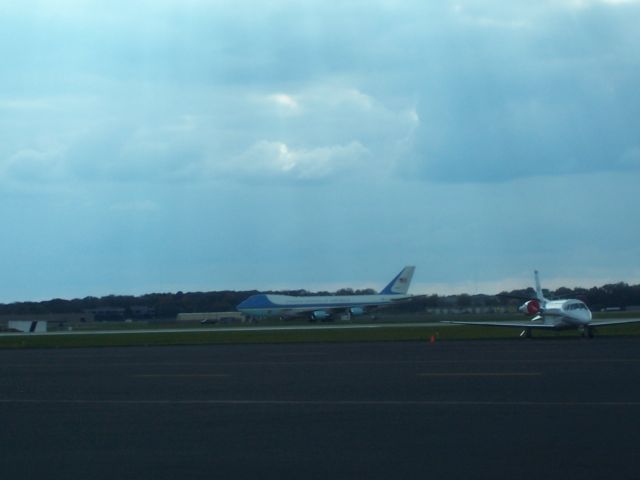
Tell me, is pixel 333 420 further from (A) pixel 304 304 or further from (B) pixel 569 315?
(A) pixel 304 304

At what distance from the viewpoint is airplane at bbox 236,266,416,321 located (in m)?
90.9

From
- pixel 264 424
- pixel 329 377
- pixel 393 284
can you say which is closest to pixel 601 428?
pixel 264 424

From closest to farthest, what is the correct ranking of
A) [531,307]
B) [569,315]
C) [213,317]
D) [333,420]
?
[333,420]
[569,315]
[531,307]
[213,317]

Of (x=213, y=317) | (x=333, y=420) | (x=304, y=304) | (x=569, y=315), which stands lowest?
(x=333, y=420)

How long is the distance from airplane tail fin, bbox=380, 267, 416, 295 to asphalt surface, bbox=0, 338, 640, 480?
6889cm

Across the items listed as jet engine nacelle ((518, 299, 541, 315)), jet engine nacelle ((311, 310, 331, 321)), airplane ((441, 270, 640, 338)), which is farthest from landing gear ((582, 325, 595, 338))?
jet engine nacelle ((311, 310, 331, 321))

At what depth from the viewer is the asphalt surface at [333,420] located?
10727 mm

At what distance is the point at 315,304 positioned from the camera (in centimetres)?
9138

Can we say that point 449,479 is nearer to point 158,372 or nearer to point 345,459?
point 345,459

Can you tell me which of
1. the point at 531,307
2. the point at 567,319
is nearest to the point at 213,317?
the point at 531,307

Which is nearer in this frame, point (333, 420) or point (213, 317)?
point (333, 420)

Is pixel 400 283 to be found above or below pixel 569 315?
above

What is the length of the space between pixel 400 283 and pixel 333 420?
82.9m

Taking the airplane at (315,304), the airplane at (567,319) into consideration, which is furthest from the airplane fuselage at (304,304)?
the airplane at (567,319)
